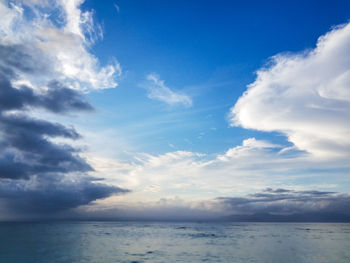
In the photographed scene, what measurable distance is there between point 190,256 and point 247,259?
28.8 feet

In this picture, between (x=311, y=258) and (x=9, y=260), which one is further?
(x=311, y=258)

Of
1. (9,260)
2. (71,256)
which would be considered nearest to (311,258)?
(71,256)

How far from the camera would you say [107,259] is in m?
34.8

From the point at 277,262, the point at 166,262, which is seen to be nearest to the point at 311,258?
the point at 277,262

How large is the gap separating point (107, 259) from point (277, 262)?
23.9 metres

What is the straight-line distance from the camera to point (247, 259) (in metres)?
35.8

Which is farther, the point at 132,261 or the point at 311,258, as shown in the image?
the point at 311,258

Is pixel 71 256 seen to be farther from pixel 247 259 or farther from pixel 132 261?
pixel 247 259

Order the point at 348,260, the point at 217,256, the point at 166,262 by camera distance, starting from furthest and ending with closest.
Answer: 1. the point at 217,256
2. the point at 348,260
3. the point at 166,262

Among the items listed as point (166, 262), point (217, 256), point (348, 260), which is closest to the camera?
point (166, 262)

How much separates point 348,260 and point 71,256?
40941mm

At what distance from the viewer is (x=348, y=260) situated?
35438mm

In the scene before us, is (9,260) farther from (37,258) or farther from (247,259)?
(247,259)

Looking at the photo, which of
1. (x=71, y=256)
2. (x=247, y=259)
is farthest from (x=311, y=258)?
(x=71, y=256)
